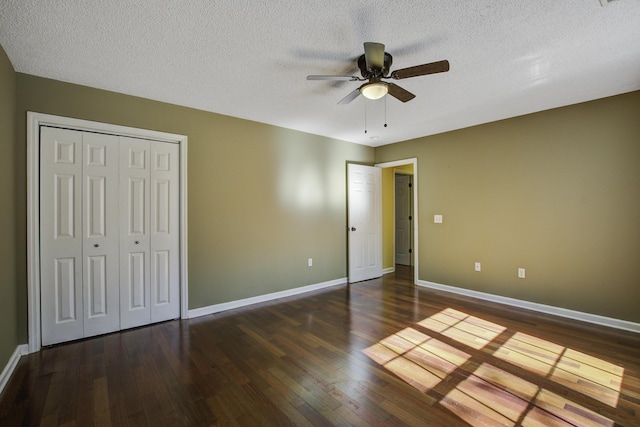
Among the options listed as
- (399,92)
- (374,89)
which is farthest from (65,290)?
(399,92)

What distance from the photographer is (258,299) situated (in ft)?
13.1

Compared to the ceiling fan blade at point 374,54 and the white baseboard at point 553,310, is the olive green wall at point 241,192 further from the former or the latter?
the ceiling fan blade at point 374,54

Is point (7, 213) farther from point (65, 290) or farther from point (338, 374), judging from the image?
point (338, 374)

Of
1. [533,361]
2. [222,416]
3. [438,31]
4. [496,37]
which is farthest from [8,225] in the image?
[533,361]

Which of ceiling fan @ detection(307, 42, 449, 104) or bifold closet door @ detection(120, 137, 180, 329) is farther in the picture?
bifold closet door @ detection(120, 137, 180, 329)

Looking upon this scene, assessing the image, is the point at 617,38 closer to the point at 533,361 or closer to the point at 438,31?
the point at 438,31

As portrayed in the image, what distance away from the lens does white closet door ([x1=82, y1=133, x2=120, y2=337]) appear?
113 inches

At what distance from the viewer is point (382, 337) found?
2.88 meters

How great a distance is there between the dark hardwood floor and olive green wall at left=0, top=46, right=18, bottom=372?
32 centimetres

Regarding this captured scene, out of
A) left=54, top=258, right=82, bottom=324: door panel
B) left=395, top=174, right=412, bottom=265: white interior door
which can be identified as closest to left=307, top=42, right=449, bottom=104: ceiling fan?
left=54, top=258, right=82, bottom=324: door panel

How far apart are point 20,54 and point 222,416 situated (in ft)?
10.3

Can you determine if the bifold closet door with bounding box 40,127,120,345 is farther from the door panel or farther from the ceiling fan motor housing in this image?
the ceiling fan motor housing

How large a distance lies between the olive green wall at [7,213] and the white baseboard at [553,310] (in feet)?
16.4

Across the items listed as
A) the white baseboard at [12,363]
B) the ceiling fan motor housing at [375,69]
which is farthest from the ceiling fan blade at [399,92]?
the white baseboard at [12,363]
